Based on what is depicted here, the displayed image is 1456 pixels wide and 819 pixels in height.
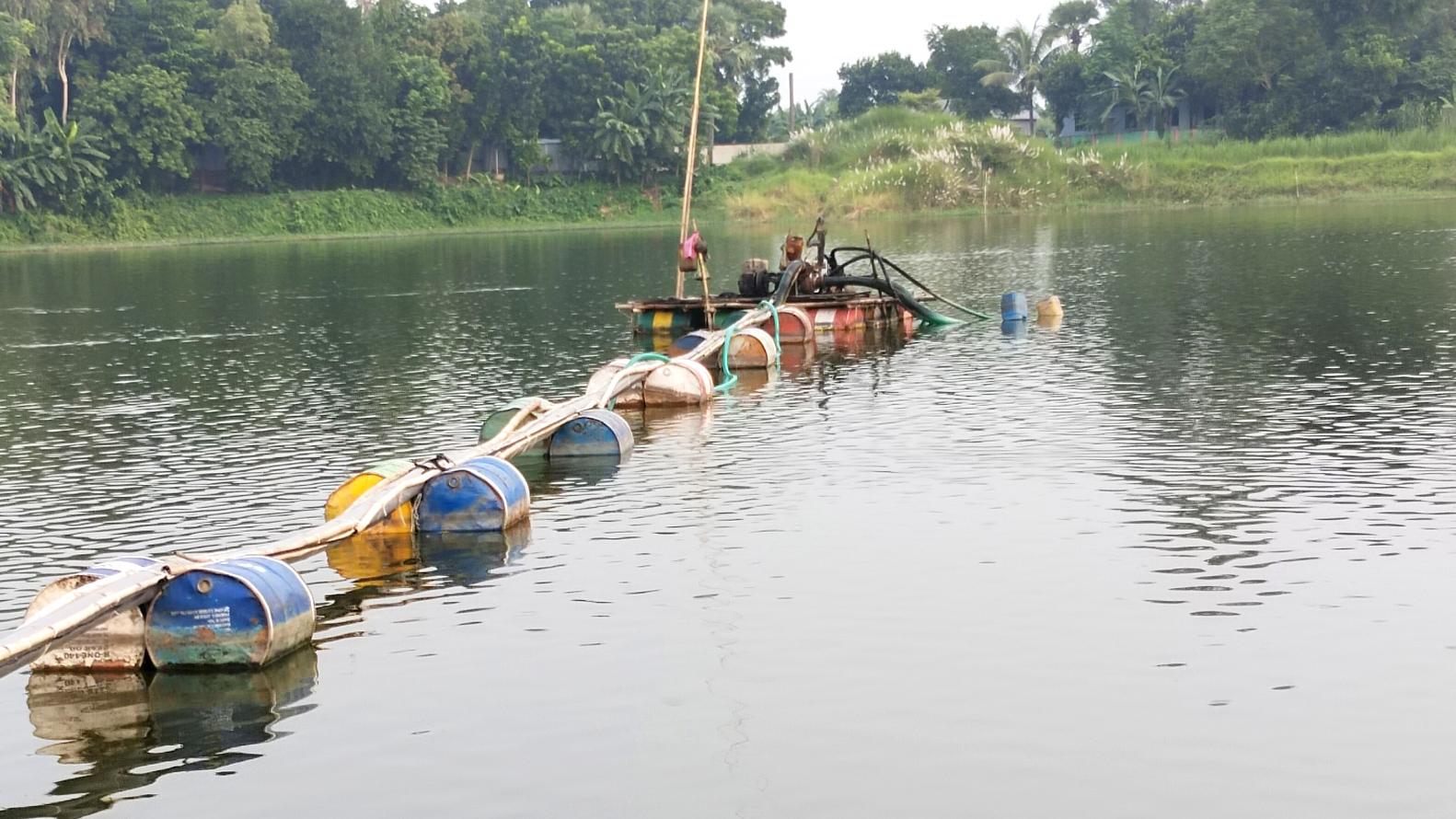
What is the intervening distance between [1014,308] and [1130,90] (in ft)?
252

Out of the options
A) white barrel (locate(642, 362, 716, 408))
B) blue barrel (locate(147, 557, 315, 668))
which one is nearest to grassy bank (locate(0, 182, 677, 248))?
white barrel (locate(642, 362, 716, 408))

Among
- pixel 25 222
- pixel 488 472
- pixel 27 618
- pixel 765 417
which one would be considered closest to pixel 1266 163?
pixel 25 222

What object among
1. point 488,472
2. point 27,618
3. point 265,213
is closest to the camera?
point 27,618

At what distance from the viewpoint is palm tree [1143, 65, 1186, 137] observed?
108m

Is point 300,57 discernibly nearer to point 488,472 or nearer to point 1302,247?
point 1302,247

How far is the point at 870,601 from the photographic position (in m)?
14.6

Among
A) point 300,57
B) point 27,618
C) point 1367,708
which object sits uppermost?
point 300,57

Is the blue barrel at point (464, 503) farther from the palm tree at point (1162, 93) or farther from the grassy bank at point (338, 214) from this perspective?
the palm tree at point (1162, 93)

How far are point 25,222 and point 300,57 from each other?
18.6m

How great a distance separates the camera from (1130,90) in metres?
110

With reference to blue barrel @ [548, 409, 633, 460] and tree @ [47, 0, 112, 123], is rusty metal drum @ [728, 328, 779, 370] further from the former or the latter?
tree @ [47, 0, 112, 123]

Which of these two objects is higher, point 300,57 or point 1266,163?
point 300,57

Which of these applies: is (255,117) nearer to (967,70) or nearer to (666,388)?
(967,70)

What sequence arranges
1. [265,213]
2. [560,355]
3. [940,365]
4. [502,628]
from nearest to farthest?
[502,628] < [940,365] < [560,355] < [265,213]
